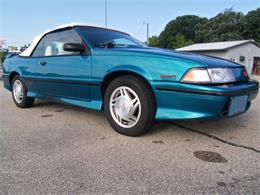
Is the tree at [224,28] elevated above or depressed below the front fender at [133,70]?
above

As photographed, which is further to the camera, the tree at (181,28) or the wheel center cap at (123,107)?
the tree at (181,28)

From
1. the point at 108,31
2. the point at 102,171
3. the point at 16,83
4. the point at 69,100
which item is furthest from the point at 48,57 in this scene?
the point at 102,171

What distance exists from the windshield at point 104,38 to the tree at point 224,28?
3214 cm

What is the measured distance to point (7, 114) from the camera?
3.79 metres

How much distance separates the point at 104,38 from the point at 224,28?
3539 centimetres

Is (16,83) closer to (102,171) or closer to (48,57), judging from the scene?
(48,57)

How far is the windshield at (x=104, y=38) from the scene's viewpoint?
3.09 m

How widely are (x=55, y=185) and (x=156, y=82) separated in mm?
1346

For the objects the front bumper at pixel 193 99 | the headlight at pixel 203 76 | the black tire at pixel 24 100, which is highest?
the headlight at pixel 203 76

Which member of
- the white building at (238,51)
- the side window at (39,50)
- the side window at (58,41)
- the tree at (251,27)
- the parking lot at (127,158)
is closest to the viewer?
the parking lot at (127,158)

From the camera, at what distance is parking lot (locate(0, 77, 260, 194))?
1.67 m

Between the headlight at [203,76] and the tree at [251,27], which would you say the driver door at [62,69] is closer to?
the headlight at [203,76]

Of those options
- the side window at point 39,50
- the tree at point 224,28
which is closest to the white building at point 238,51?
the tree at point 224,28

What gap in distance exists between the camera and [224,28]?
112ft
